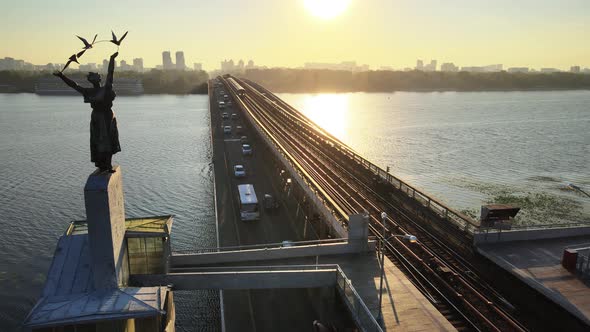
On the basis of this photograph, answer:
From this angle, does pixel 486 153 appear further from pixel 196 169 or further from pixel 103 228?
pixel 103 228

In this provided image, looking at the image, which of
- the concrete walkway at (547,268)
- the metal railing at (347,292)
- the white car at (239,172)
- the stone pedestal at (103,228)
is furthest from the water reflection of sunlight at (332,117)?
the stone pedestal at (103,228)

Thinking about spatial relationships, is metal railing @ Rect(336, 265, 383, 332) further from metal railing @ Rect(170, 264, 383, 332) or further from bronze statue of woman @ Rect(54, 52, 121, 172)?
bronze statue of woman @ Rect(54, 52, 121, 172)

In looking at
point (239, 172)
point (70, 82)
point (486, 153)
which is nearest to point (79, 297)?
point (70, 82)

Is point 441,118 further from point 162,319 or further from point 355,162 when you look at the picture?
point 162,319

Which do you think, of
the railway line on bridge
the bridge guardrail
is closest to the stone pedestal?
the railway line on bridge

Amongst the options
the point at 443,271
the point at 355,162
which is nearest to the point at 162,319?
the point at 443,271

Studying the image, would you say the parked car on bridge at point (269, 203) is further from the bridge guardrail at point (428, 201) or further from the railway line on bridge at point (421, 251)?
the bridge guardrail at point (428, 201)
